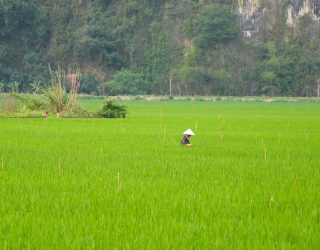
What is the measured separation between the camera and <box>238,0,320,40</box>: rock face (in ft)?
182

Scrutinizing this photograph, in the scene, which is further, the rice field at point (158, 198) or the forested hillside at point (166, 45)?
the forested hillside at point (166, 45)

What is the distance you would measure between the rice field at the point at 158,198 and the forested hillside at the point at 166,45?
41.5m

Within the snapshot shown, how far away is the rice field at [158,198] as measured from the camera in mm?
3803

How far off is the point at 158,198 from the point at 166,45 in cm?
5096

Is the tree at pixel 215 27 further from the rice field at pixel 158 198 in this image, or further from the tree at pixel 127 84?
the rice field at pixel 158 198

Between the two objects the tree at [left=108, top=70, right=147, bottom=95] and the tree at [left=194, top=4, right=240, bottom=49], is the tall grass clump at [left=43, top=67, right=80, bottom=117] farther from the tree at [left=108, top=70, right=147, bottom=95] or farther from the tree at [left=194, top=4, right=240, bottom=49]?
the tree at [left=194, top=4, right=240, bottom=49]

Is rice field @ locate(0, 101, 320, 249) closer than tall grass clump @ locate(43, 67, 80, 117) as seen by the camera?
Yes

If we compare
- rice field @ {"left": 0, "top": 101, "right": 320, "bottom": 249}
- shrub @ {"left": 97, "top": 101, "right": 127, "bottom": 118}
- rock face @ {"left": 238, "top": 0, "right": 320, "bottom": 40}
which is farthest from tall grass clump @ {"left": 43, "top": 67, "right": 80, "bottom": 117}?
rock face @ {"left": 238, "top": 0, "right": 320, "bottom": 40}

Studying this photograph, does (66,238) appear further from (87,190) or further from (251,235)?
(87,190)

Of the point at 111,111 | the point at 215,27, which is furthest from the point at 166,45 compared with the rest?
the point at 111,111

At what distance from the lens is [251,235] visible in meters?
3.90

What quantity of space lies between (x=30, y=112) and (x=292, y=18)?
131 feet

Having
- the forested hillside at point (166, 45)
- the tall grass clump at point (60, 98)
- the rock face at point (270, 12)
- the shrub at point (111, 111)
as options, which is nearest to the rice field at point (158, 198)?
the tall grass clump at point (60, 98)

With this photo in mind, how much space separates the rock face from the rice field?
47.5 m
